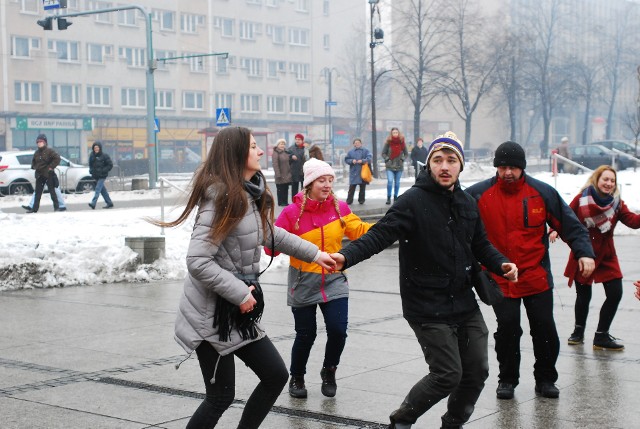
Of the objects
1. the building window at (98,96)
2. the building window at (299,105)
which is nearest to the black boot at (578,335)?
the building window at (98,96)

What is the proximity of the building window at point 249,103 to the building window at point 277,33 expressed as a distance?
5.13 metres

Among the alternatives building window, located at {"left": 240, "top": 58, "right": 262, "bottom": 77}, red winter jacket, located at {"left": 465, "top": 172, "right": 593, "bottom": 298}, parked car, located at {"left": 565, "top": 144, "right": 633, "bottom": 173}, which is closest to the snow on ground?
red winter jacket, located at {"left": 465, "top": 172, "right": 593, "bottom": 298}

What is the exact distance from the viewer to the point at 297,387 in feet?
21.6

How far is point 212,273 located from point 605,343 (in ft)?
15.3

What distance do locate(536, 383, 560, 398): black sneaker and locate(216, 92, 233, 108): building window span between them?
72454 millimetres

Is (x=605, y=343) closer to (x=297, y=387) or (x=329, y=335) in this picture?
(x=329, y=335)

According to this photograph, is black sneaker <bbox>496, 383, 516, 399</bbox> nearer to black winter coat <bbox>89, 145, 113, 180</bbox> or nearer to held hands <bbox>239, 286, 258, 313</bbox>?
held hands <bbox>239, 286, 258, 313</bbox>

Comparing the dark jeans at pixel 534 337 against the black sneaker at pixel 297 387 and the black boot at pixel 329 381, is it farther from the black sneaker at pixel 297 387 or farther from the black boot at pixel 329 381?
the black sneaker at pixel 297 387

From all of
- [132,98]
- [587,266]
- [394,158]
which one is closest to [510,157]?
[587,266]

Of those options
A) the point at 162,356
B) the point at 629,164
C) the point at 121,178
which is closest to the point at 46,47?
the point at 121,178

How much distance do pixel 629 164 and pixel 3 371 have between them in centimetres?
4226

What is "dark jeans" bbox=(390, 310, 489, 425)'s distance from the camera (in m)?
5.11

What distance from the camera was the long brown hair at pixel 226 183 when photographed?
459 centimetres

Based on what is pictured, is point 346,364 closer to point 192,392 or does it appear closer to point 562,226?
point 192,392
